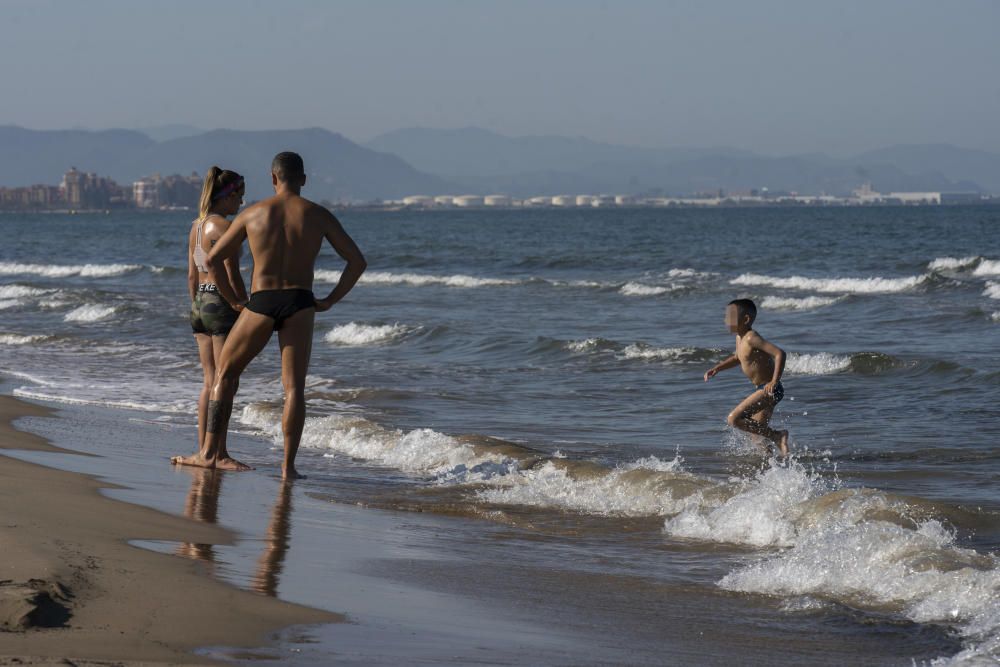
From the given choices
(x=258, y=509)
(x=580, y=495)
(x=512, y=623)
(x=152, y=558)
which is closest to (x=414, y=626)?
(x=512, y=623)

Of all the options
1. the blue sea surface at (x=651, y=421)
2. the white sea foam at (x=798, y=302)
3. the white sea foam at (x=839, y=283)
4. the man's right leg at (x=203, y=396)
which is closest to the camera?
the blue sea surface at (x=651, y=421)

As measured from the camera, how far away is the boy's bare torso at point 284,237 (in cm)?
700

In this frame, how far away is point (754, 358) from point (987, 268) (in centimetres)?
2653

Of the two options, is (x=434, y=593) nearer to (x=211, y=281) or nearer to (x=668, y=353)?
(x=211, y=281)

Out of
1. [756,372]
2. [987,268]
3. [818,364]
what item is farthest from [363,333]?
[987,268]

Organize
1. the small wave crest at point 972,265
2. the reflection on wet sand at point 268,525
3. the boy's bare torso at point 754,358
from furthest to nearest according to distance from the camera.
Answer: the small wave crest at point 972,265, the boy's bare torso at point 754,358, the reflection on wet sand at point 268,525

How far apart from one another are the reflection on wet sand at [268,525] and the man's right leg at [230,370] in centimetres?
17

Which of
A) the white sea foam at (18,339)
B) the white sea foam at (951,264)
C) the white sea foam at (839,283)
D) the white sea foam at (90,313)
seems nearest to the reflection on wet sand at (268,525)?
the white sea foam at (18,339)

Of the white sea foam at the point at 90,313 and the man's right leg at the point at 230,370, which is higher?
the man's right leg at the point at 230,370

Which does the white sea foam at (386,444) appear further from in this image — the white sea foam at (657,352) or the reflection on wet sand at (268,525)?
the white sea foam at (657,352)

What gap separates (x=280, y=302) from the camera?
7090 mm

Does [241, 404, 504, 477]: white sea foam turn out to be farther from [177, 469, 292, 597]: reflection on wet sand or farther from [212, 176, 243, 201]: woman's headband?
[212, 176, 243, 201]: woman's headband

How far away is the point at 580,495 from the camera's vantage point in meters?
7.80

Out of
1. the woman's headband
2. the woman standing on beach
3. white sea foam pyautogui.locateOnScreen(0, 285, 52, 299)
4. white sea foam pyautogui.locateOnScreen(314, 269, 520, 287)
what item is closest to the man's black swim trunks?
the woman standing on beach
